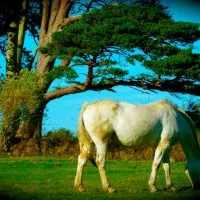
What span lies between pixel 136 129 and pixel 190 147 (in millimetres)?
876

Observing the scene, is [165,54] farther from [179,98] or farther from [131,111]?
[131,111]

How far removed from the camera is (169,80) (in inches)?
995

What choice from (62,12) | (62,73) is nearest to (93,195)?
(62,73)

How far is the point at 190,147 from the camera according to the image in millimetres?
9172

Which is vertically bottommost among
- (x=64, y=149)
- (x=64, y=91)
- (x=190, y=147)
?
(x=190, y=147)

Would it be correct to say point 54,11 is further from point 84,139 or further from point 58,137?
point 84,139

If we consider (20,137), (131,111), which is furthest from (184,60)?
(131,111)

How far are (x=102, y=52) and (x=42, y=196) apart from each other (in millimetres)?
17612

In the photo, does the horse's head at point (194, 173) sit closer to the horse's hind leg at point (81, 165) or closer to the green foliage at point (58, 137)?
the horse's hind leg at point (81, 165)

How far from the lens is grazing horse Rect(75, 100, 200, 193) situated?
8.80m

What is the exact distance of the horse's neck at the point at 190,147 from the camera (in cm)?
903

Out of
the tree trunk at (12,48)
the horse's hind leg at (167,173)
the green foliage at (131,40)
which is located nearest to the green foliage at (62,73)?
the green foliage at (131,40)

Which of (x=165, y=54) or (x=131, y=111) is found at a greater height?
(x=165, y=54)

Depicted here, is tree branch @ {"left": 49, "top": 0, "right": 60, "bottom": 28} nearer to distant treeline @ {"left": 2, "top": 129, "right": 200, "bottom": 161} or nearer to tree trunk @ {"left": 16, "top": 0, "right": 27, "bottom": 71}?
tree trunk @ {"left": 16, "top": 0, "right": 27, "bottom": 71}
